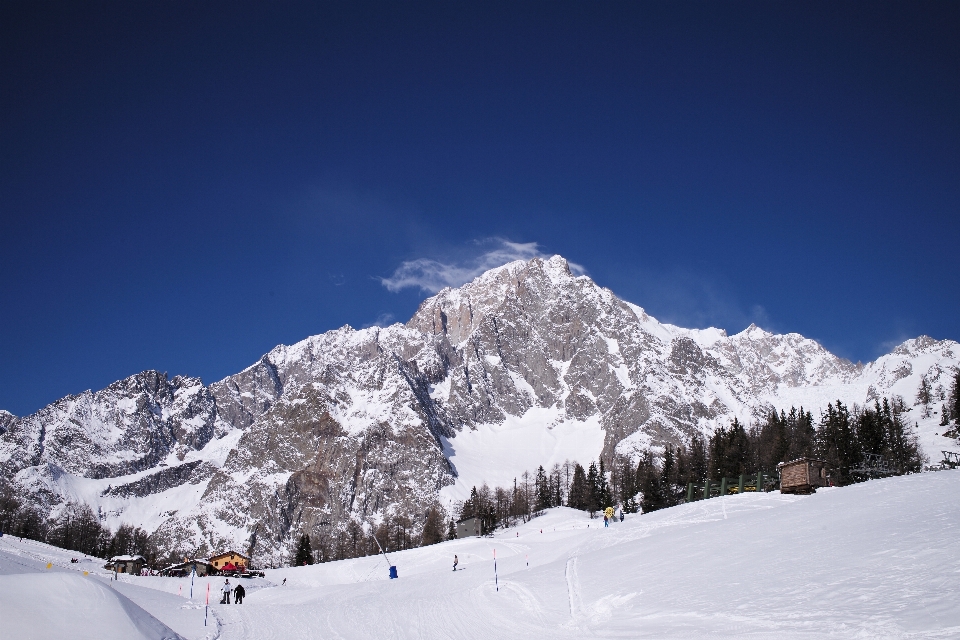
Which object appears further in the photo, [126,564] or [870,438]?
[126,564]

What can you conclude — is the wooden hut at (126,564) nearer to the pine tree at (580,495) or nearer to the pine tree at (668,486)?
the pine tree at (668,486)

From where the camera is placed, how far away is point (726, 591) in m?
13.8

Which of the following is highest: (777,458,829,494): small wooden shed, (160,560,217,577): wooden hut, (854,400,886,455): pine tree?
(854,400,886,455): pine tree

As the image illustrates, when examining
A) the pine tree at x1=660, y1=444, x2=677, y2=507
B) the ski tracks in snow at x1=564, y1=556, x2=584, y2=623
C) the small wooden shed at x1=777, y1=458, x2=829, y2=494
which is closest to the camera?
the ski tracks in snow at x1=564, y1=556, x2=584, y2=623

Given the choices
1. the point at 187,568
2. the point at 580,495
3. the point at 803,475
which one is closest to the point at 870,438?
the point at 803,475

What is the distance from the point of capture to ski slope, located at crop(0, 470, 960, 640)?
417 inches

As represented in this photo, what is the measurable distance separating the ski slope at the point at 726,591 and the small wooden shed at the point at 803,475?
36.8 feet

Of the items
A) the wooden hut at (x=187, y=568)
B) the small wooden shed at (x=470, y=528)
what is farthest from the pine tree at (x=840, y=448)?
the wooden hut at (x=187, y=568)

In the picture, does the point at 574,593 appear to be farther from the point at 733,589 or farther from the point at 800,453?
the point at 800,453

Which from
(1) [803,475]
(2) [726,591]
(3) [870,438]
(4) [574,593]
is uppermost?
(3) [870,438]

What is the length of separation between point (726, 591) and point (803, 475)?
98.5ft

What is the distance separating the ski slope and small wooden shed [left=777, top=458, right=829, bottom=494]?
11.2 m

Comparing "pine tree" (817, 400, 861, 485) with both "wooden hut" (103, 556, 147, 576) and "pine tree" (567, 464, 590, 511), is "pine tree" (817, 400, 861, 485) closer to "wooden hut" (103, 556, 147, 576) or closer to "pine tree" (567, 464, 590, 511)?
"pine tree" (567, 464, 590, 511)

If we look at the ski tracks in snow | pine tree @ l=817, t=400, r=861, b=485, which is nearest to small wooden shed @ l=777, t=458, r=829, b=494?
pine tree @ l=817, t=400, r=861, b=485
